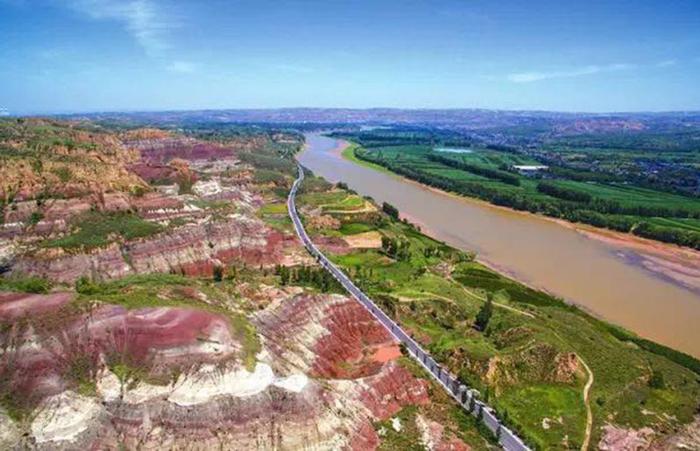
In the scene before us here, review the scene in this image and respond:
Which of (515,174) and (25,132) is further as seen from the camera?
(515,174)

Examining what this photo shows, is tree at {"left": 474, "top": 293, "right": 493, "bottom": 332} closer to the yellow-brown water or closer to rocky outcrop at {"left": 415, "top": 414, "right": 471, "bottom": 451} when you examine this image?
rocky outcrop at {"left": 415, "top": 414, "right": 471, "bottom": 451}

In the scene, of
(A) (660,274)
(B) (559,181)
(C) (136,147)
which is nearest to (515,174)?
(B) (559,181)

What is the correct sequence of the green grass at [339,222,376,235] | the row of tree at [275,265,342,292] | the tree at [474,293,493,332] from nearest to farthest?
the tree at [474,293,493,332] < the row of tree at [275,265,342,292] < the green grass at [339,222,376,235]

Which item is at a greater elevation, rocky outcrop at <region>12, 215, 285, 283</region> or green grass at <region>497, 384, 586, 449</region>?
rocky outcrop at <region>12, 215, 285, 283</region>

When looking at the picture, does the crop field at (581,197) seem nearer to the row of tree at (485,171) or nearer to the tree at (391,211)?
the row of tree at (485,171)

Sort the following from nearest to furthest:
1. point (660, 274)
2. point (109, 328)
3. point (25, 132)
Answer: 1. point (109, 328)
2. point (660, 274)
3. point (25, 132)

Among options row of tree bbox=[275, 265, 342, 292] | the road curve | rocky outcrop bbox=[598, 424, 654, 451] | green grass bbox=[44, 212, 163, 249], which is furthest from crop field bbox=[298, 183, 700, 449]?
green grass bbox=[44, 212, 163, 249]

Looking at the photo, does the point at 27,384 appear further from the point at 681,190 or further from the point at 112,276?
the point at 681,190
